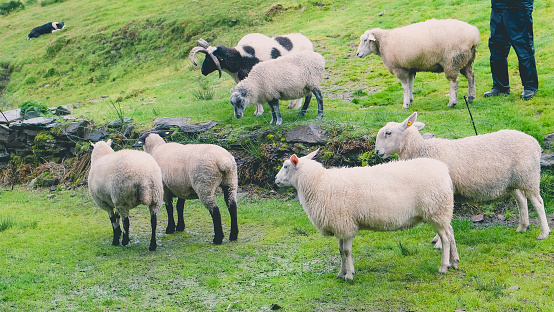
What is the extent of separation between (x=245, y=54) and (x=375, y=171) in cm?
681

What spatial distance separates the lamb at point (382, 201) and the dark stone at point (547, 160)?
2.78 m

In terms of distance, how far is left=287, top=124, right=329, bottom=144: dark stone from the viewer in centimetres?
991

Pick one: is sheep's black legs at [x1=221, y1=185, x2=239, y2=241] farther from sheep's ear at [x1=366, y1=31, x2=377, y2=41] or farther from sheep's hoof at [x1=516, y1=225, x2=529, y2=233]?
sheep's ear at [x1=366, y1=31, x2=377, y2=41]

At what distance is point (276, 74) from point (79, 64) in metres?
14.1

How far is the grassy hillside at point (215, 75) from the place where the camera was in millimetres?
10609

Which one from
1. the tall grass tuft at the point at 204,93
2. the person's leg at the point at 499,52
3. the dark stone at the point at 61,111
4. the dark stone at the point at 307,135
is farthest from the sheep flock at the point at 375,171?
the dark stone at the point at 61,111

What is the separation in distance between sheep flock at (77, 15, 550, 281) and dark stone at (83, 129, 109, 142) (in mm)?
2042

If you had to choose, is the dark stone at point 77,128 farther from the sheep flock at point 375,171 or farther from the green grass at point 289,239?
the sheep flock at point 375,171

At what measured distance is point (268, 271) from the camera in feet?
22.1

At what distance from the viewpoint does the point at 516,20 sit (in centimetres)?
998

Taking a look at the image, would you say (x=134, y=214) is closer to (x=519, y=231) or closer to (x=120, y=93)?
(x=519, y=231)

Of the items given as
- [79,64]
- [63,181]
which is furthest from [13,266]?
[79,64]

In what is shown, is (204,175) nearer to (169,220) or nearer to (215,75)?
(169,220)

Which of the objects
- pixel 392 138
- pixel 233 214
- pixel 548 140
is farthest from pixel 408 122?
pixel 233 214
